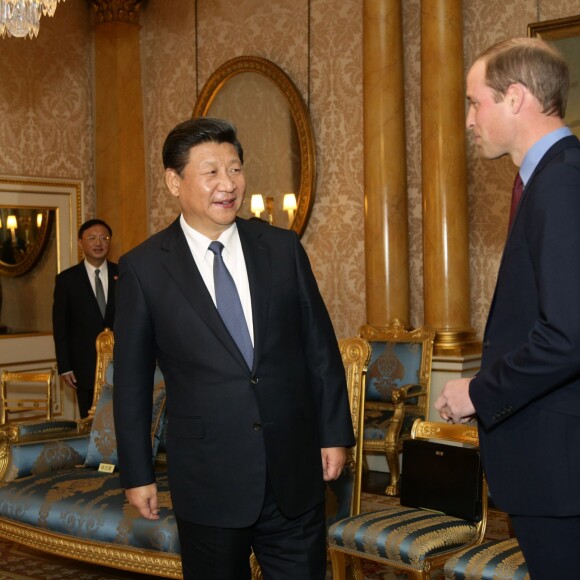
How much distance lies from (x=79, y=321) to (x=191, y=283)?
181 inches

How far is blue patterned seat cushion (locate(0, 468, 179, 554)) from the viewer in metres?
3.68

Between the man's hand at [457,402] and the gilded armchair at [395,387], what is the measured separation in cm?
392

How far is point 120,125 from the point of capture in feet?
28.5

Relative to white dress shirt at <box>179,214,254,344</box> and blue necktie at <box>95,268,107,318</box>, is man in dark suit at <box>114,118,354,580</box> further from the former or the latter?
blue necktie at <box>95,268,107,318</box>

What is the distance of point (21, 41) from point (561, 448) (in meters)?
7.62

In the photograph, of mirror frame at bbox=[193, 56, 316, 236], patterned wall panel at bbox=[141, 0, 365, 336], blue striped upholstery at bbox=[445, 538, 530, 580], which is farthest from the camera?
mirror frame at bbox=[193, 56, 316, 236]

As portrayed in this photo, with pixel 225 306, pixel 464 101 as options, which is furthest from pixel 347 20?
pixel 225 306

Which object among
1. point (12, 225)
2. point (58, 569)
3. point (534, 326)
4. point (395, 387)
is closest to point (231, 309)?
point (534, 326)

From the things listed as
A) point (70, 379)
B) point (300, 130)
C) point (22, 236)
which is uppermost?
point (300, 130)

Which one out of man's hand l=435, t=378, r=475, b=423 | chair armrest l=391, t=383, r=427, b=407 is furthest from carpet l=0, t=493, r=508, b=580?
man's hand l=435, t=378, r=475, b=423

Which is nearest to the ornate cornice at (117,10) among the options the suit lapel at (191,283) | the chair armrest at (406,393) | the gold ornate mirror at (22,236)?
the gold ornate mirror at (22,236)

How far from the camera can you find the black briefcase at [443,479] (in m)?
3.47

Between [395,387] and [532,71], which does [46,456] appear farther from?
[532,71]

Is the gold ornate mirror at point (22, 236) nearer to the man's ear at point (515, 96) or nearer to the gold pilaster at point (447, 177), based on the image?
the gold pilaster at point (447, 177)
